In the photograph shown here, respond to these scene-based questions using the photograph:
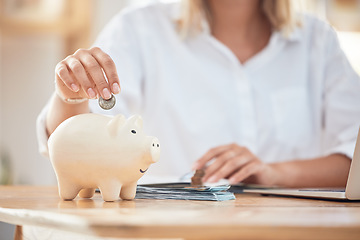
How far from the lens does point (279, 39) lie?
1.53 metres

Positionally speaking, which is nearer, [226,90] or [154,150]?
[154,150]

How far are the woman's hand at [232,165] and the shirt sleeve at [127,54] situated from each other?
0.36 m

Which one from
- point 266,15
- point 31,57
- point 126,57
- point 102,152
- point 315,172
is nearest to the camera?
point 102,152

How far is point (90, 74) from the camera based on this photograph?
2.29ft

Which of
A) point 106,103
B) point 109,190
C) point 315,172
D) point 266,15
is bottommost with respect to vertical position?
point 315,172

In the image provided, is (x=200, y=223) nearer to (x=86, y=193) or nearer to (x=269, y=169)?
(x=86, y=193)

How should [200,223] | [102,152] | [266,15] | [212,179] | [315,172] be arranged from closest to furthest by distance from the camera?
[200,223] < [102,152] < [212,179] < [315,172] < [266,15]

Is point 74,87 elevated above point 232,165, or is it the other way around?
point 74,87

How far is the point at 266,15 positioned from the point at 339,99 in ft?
1.14

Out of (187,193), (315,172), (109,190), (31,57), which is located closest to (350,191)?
(187,193)

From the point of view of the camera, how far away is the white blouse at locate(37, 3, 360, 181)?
1460mm

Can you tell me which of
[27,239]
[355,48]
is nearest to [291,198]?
[27,239]

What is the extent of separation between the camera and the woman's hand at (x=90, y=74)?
0.69 meters

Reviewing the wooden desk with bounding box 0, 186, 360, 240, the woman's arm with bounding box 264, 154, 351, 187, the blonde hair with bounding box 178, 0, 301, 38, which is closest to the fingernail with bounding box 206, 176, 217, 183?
the woman's arm with bounding box 264, 154, 351, 187
